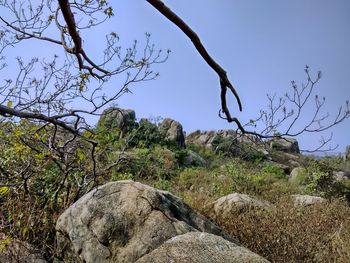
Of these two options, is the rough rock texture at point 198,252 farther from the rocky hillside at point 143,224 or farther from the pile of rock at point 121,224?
the pile of rock at point 121,224

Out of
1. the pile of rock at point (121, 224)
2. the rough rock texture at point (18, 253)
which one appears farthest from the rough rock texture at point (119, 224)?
the rough rock texture at point (18, 253)

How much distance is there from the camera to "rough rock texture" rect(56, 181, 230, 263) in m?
5.10

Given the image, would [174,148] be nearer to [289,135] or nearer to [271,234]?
[271,234]

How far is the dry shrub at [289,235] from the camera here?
19.4 ft

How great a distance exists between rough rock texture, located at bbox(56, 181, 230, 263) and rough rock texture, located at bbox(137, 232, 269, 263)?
1.39m

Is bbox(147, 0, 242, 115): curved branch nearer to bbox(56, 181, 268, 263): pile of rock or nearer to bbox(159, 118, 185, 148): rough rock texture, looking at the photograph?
bbox(56, 181, 268, 263): pile of rock

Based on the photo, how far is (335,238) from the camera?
6289 millimetres

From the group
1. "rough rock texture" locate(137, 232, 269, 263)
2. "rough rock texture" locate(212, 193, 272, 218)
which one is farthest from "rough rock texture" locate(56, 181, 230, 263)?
"rough rock texture" locate(212, 193, 272, 218)

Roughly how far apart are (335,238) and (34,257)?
390 centimetres

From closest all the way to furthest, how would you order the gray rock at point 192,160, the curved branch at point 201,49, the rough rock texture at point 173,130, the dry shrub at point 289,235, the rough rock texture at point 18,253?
the curved branch at point 201,49
the rough rock texture at point 18,253
the dry shrub at point 289,235
the gray rock at point 192,160
the rough rock texture at point 173,130

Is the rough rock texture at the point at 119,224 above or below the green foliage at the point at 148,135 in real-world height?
below

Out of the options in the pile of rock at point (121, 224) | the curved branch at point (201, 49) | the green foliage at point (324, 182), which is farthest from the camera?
the green foliage at point (324, 182)

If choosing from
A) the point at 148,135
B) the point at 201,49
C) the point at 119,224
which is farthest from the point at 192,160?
the point at 201,49

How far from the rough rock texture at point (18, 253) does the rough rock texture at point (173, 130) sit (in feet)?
48.3
